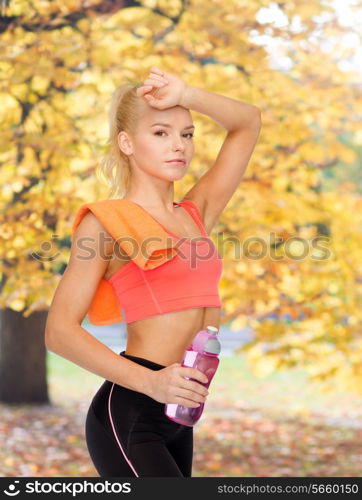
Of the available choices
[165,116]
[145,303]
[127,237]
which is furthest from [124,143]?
[145,303]

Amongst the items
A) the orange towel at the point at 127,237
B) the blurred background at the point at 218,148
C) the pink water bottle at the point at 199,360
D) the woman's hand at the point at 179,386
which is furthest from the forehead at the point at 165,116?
the blurred background at the point at 218,148

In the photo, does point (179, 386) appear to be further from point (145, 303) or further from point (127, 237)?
point (127, 237)

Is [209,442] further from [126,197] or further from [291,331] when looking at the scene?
[126,197]

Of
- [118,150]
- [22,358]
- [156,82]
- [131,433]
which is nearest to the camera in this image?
[131,433]

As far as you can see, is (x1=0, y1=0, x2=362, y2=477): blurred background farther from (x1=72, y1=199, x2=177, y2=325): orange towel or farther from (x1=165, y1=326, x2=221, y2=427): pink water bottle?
(x1=165, y1=326, x2=221, y2=427): pink water bottle

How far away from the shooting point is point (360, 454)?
320 inches

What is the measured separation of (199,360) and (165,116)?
817 millimetres

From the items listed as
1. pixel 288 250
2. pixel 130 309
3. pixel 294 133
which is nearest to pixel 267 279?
pixel 288 250

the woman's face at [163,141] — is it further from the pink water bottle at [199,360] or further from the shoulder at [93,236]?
the pink water bottle at [199,360]

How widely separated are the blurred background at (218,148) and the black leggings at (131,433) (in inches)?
124

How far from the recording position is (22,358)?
29.0ft

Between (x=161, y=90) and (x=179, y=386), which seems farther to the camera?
(x=161, y=90)

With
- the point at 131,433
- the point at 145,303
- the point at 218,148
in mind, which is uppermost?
the point at 218,148

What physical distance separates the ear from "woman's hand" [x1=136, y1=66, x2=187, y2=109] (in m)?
0.14
